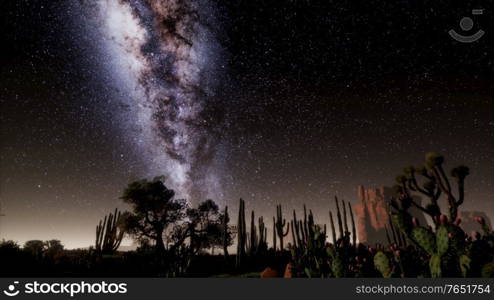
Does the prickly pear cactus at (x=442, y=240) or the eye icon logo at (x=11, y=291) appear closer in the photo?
the eye icon logo at (x=11, y=291)

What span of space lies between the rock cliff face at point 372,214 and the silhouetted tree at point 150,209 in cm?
8286

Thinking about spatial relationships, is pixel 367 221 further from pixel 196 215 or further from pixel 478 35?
pixel 478 35

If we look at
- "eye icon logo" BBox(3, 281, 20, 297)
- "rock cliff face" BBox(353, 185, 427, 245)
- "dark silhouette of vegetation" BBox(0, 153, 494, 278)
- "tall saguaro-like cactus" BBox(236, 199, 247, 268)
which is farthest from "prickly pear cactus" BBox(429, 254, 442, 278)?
"rock cliff face" BBox(353, 185, 427, 245)

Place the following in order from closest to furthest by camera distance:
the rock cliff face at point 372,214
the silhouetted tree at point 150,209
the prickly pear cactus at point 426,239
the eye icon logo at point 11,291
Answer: the eye icon logo at point 11,291
the prickly pear cactus at point 426,239
the silhouetted tree at point 150,209
the rock cliff face at point 372,214

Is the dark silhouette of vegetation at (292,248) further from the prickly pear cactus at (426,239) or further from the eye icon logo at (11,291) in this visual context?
the eye icon logo at (11,291)

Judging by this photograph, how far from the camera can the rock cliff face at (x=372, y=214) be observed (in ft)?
313

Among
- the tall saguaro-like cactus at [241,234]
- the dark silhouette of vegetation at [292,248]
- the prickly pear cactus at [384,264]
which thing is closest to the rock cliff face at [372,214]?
the dark silhouette of vegetation at [292,248]

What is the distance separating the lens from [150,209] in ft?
91.0

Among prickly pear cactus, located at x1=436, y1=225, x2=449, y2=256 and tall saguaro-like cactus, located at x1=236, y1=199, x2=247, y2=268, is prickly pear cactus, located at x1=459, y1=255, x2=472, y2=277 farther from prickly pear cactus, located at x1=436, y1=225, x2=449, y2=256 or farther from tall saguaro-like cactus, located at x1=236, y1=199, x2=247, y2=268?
tall saguaro-like cactus, located at x1=236, y1=199, x2=247, y2=268

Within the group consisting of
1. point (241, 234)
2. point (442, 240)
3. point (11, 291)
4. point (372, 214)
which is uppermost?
point (372, 214)

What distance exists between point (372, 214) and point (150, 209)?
298 ft

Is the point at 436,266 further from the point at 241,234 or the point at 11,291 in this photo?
the point at 241,234

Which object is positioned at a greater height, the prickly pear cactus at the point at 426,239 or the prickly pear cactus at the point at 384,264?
the prickly pear cactus at the point at 426,239

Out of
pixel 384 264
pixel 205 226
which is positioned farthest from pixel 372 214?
pixel 384 264
